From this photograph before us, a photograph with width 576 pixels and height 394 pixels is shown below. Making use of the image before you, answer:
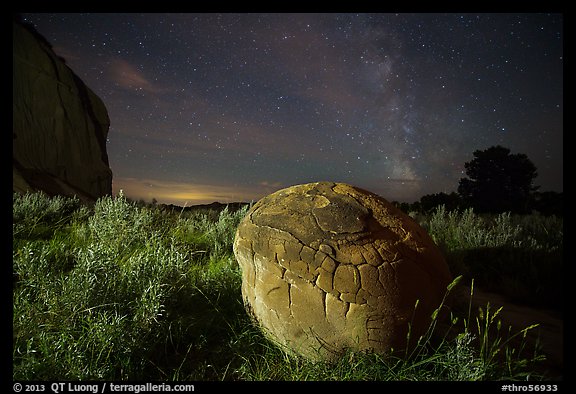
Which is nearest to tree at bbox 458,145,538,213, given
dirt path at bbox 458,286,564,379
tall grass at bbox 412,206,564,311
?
tall grass at bbox 412,206,564,311

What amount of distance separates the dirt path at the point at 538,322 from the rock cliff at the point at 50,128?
42.1 feet

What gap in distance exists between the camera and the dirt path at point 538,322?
249 centimetres

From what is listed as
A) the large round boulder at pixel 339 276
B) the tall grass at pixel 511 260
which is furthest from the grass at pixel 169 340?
the tall grass at pixel 511 260

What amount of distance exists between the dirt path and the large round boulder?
114 centimetres

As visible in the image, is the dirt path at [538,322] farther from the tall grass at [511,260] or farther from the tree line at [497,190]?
the tree line at [497,190]

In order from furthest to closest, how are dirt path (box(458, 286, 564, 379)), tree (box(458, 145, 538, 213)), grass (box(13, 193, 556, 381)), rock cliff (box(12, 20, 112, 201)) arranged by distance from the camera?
tree (box(458, 145, 538, 213)) < rock cliff (box(12, 20, 112, 201)) < dirt path (box(458, 286, 564, 379)) < grass (box(13, 193, 556, 381))

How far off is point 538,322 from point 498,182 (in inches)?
449

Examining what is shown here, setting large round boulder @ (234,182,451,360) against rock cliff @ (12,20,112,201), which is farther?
rock cliff @ (12,20,112,201)

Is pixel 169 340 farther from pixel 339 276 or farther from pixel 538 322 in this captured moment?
pixel 538 322

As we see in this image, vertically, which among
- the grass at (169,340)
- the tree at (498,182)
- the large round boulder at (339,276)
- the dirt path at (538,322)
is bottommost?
the dirt path at (538,322)

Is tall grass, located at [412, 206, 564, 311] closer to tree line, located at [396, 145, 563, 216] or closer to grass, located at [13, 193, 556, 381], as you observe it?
grass, located at [13, 193, 556, 381]

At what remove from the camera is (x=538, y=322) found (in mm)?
3303

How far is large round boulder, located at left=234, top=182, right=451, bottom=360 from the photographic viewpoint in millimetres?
2076

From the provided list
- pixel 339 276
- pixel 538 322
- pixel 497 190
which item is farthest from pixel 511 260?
pixel 497 190
